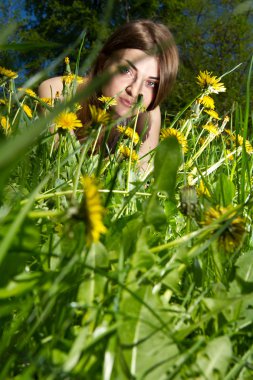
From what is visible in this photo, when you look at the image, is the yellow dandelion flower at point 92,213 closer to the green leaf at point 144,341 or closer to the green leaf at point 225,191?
the green leaf at point 144,341

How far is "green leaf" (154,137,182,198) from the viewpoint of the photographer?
40 cm

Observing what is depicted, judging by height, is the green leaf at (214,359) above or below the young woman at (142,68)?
above

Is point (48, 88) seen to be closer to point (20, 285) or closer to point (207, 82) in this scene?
point (207, 82)

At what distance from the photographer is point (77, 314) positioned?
0.31 meters

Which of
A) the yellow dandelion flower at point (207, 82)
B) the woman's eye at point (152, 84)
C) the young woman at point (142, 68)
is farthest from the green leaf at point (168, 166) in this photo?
the woman's eye at point (152, 84)

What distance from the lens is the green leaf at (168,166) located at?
40 centimetres

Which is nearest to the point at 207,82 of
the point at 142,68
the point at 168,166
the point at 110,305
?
the point at 168,166

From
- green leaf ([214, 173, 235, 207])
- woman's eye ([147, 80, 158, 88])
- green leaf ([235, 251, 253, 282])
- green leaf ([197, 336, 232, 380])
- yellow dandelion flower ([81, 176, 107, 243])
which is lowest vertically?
woman's eye ([147, 80, 158, 88])

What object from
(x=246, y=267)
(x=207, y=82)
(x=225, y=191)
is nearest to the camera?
(x=246, y=267)

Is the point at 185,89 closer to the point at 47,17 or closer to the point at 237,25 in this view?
the point at 237,25

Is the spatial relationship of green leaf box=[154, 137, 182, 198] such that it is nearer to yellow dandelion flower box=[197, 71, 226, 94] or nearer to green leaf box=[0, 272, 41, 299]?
green leaf box=[0, 272, 41, 299]

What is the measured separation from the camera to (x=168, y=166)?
40 centimetres

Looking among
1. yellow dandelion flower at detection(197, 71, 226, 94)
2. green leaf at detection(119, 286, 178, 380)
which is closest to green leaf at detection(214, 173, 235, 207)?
green leaf at detection(119, 286, 178, 380)

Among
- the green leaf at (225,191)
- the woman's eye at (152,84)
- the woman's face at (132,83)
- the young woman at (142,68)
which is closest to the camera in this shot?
the green leaf at (225,191)
